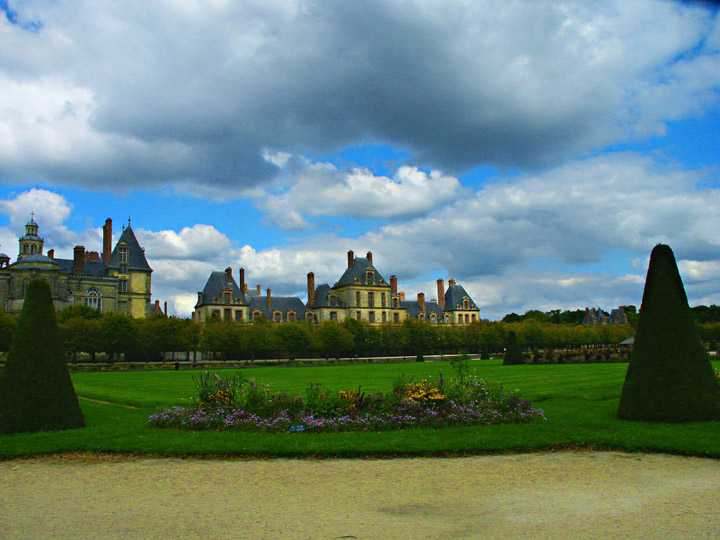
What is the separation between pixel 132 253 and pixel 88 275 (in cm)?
579

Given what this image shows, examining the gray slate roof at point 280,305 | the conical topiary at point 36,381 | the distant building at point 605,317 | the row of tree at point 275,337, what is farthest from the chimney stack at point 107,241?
the distant building at point 605,317

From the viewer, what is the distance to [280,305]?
75.9m

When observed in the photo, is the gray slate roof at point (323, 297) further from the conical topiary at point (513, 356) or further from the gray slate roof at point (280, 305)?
the conical topiary at point (513, 356)

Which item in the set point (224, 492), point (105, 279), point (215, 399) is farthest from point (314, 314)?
point (224, 492)

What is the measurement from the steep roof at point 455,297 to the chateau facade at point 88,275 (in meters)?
42.3

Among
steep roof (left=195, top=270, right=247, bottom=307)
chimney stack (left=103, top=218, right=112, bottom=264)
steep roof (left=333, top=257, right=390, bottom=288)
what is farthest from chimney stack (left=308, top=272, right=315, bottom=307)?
chimney stack (left=103, top=218, right=112, bottom=264)

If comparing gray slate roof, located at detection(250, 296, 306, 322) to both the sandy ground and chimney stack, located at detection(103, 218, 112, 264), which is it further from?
the sandy ground

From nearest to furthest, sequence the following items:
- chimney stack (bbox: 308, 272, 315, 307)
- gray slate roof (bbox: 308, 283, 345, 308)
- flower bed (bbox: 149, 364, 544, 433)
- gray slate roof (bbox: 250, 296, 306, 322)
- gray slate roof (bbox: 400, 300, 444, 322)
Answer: flower bed (bbox: 149, 364, 544, 433), gray slate roof (bbox: 250, 296, 306, 322), gray slate roof (bbox: 308, 283, 345, 308), chimney stack (bbox: 308, 272, 315, 307), gray slate roof (bbox: 400, 300, 444, 322)

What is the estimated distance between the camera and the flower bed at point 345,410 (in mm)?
10969

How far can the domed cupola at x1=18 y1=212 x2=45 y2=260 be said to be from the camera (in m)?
60.8

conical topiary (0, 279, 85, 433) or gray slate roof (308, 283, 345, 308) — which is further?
gray slate roof (308, 283, 345, 308)

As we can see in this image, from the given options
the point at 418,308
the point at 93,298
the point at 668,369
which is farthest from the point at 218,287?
the point at 668,369

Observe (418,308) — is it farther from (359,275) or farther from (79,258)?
(79,258)

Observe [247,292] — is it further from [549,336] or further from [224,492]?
[224,492]
